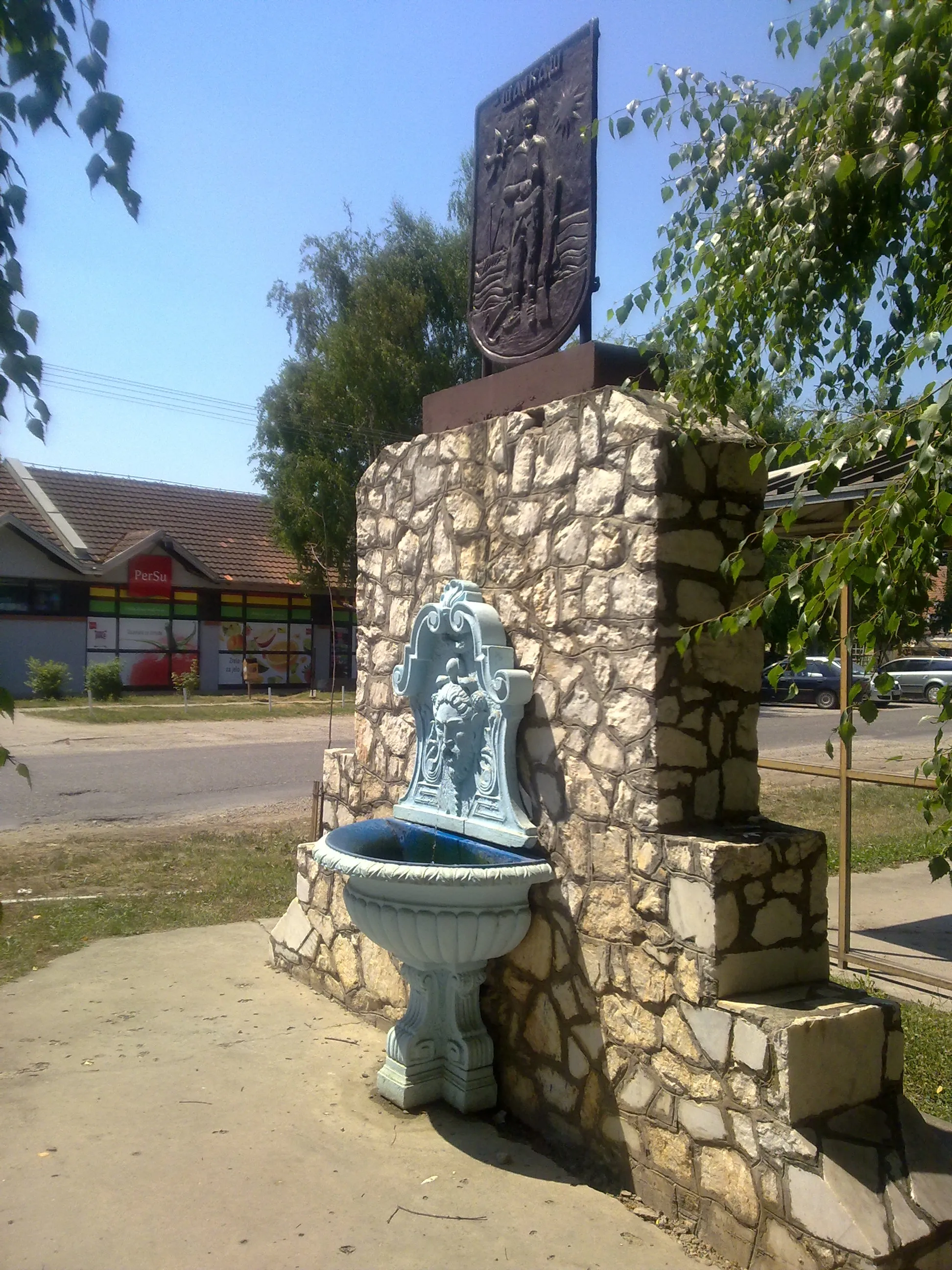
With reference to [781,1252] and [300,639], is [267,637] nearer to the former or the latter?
[300,639]

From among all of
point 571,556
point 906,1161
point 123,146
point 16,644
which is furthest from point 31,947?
point 16,644

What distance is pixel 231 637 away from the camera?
29172mm

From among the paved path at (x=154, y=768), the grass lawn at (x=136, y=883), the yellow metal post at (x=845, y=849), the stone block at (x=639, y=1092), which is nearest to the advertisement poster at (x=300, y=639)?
the paved path at (x=154, y=768)

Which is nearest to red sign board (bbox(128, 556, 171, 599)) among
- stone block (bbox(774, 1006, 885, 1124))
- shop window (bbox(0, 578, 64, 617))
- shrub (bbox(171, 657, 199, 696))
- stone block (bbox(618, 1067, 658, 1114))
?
shop window (bbox(0, 578, 64, 617))

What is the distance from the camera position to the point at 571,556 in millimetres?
4031

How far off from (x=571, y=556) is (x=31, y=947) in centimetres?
439

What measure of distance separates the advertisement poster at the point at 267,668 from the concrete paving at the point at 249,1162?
2441cm

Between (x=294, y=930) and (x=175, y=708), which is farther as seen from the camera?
(x=175, y=708)

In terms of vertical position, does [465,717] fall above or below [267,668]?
above

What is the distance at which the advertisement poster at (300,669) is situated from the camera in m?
30.5

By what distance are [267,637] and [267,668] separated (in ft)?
2.89

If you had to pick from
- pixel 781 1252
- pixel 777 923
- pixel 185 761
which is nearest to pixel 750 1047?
pixel 777 923

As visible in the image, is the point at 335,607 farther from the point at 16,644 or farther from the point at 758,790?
the point at 758,790

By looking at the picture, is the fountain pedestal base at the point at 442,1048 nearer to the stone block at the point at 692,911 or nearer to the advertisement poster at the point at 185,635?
the stone block at the point at 692,911
